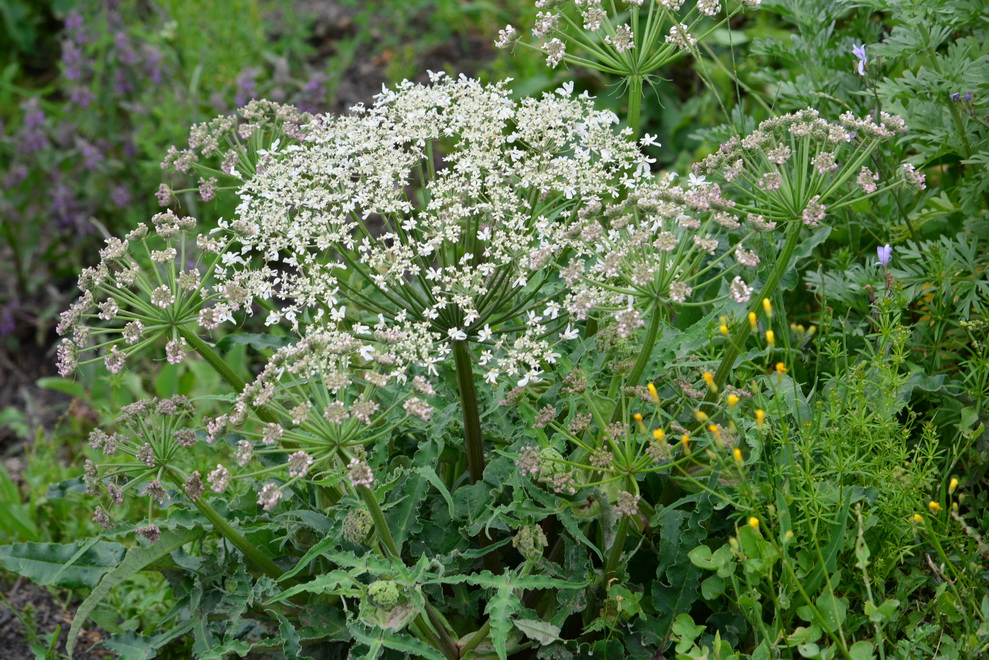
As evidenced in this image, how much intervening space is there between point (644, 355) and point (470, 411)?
56 cm

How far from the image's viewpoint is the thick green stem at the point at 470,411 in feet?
8.54

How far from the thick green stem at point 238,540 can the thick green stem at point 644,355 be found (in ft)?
3.50

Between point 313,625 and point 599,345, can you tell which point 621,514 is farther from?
point 313,625

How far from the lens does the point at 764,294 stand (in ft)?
8.07

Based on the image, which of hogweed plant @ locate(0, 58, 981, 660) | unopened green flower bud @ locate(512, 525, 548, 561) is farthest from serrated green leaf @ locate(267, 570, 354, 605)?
unopened green flower bud @ locate(512, 525, 548, 561)

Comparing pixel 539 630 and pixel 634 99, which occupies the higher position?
pixel 634 99

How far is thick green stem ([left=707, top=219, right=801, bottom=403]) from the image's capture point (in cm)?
241

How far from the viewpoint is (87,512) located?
4.05m

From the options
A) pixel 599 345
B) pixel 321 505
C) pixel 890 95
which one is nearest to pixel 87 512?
pixel 321 505

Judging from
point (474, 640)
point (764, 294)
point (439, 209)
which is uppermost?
point (439, 209)

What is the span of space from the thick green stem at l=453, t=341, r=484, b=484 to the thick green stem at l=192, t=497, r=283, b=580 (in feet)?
2.05

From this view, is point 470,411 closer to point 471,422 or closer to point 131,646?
point 471,422

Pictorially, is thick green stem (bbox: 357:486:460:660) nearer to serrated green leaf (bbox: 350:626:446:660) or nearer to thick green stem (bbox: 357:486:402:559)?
thick green stem (bbox: 357:486:402:559)

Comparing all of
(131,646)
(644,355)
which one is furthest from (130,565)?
(644,355)
